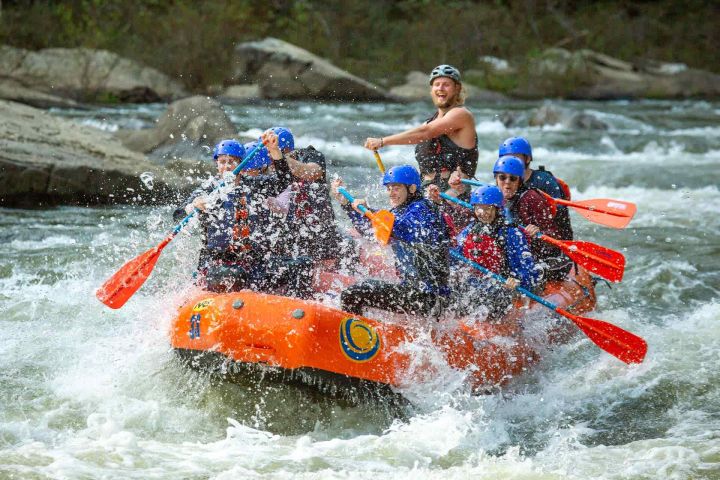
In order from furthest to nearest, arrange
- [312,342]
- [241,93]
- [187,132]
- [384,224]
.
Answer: [241,93]
[187,132]
[384,224]
[312,342]

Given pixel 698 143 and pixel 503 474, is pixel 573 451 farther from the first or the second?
pixel 698 143

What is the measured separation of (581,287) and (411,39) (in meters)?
20.6

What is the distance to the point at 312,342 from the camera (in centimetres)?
536

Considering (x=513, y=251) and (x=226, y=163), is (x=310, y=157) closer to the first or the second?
(x=226, y=163)

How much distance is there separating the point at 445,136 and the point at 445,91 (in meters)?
0.34

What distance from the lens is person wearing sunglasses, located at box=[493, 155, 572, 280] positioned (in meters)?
6.92

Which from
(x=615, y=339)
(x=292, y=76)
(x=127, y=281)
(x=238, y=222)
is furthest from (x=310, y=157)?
(x=292, y=76)

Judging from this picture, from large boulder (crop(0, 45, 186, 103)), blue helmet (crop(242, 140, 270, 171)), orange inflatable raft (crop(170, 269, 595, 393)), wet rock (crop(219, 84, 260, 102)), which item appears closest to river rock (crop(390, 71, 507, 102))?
wet rock (crop(219, 84, 260, 102))

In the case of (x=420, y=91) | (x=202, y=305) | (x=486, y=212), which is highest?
(x=420, y=91)

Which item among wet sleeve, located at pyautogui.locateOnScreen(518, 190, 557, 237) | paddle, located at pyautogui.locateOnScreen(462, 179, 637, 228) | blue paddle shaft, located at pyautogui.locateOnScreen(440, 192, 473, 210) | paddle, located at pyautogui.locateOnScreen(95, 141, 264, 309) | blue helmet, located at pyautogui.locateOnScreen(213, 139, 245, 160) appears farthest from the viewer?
paddle, located at pyautogui.locateOnScreen(462, 179, 637, 228)

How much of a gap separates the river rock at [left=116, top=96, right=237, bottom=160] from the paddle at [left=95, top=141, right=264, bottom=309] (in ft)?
20.9

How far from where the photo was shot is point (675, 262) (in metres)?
9.98

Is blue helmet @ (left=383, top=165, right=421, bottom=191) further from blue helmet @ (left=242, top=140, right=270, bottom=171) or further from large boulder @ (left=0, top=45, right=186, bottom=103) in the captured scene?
large boulder @ (left=0, top=45, right=186, bottom=103)

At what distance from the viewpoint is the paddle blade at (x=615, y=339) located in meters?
6.46
